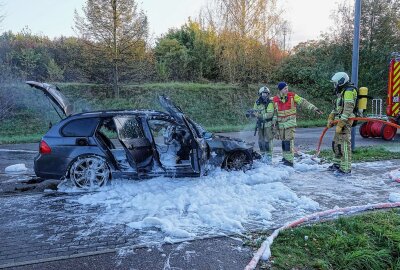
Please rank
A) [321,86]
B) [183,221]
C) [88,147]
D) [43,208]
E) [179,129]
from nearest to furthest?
[183,221] < [43,208] < [88,147] < [179,129] < [321,86]

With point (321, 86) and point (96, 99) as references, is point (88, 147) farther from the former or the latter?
point (321, 86)

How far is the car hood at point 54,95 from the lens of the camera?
678cm

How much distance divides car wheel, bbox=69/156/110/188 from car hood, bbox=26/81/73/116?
1.27 metres

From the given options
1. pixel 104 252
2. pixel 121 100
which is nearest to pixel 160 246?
pixel 104 252

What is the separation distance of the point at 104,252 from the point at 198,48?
23739mm

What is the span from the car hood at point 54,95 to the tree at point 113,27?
13410mm

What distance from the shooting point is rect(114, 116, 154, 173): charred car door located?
21.3 feet

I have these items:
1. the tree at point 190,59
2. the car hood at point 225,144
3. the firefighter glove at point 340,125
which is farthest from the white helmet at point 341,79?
the tree at point 190,59

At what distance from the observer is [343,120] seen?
7.66 metres

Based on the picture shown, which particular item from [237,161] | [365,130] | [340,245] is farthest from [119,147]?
[365,130]

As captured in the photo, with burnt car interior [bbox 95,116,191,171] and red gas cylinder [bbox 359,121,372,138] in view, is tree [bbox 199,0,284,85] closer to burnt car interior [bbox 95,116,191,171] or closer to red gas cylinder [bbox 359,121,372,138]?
red gas cylinder [bbox 359,121,372,138]

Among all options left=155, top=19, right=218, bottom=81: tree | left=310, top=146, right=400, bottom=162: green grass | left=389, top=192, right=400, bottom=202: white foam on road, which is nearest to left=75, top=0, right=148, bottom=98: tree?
left=155, top=19, right=218, bottom=81: tree

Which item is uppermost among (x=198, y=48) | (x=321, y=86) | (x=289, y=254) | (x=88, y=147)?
(x=198, y=48)

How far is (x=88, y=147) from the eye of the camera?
21.0 ft
